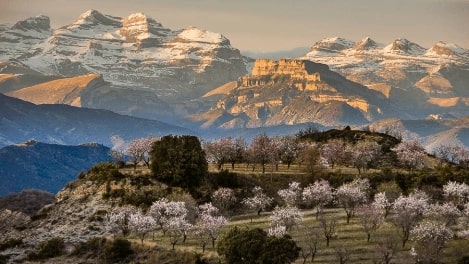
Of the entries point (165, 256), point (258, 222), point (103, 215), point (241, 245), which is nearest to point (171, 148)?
point (103, 215)

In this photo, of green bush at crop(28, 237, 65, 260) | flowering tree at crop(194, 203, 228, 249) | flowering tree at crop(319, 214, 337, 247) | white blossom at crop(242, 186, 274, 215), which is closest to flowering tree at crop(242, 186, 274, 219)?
white blossom at crop(242, 186, 274, 215)

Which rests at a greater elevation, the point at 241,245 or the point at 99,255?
the point at 241,245

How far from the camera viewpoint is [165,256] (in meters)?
132

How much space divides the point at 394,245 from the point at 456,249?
34.1 ft

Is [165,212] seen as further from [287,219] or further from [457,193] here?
[457,193]

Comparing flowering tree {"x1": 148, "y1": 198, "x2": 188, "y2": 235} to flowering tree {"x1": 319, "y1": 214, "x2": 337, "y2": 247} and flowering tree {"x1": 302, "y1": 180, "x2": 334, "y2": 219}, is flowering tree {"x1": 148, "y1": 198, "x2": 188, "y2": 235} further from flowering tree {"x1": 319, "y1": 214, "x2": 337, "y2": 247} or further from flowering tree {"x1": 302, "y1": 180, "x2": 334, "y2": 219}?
flowering tree {"x1": 319, "y1": 214, "x2": 337, "y2": 247}

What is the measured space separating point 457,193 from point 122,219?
74138 millimetres

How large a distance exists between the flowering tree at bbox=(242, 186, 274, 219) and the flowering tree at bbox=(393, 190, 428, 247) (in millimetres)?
33302

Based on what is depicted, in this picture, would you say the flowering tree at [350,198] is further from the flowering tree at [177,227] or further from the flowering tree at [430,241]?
the flowering tree at [177,227]

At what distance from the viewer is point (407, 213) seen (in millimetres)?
126312

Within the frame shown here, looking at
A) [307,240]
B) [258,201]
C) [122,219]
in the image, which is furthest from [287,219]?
[122,219]

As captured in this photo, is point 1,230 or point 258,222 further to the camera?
point 1,230

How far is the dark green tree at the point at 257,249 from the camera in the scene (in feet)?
366

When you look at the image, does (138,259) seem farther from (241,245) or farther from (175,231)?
(241,245)
